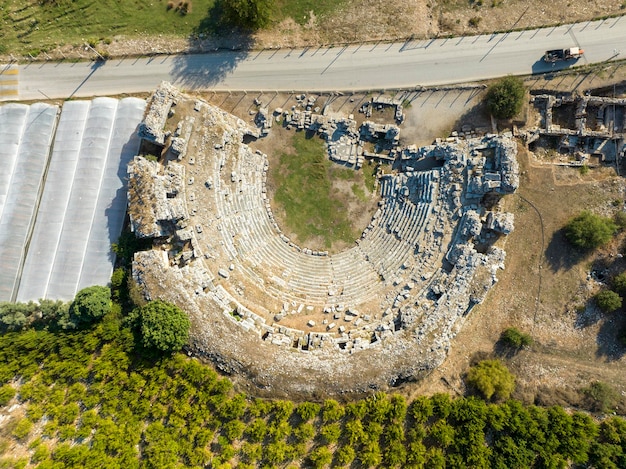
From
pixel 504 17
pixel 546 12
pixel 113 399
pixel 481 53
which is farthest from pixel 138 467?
pixel 546 12

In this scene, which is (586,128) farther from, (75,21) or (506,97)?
(75,21)

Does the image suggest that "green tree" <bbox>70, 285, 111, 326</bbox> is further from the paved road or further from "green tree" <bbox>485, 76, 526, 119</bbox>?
"green tree" <bbox>485, 76, 526, 119</bbox>

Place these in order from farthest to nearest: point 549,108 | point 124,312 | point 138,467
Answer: point 549,108, point 124,312, point 138,467

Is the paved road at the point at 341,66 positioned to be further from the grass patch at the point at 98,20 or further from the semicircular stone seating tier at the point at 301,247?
the semicircular stone seating tier at the point at 301,247

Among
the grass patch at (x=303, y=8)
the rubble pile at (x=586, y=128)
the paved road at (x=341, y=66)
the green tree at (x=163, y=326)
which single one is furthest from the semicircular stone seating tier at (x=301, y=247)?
the grass patch at (x=303, y=8)

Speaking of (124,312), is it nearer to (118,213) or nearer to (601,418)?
(118,213)

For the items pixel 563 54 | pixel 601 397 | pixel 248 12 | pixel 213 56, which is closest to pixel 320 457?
pixel 601 397

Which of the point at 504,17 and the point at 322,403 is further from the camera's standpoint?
the point at 504,17
